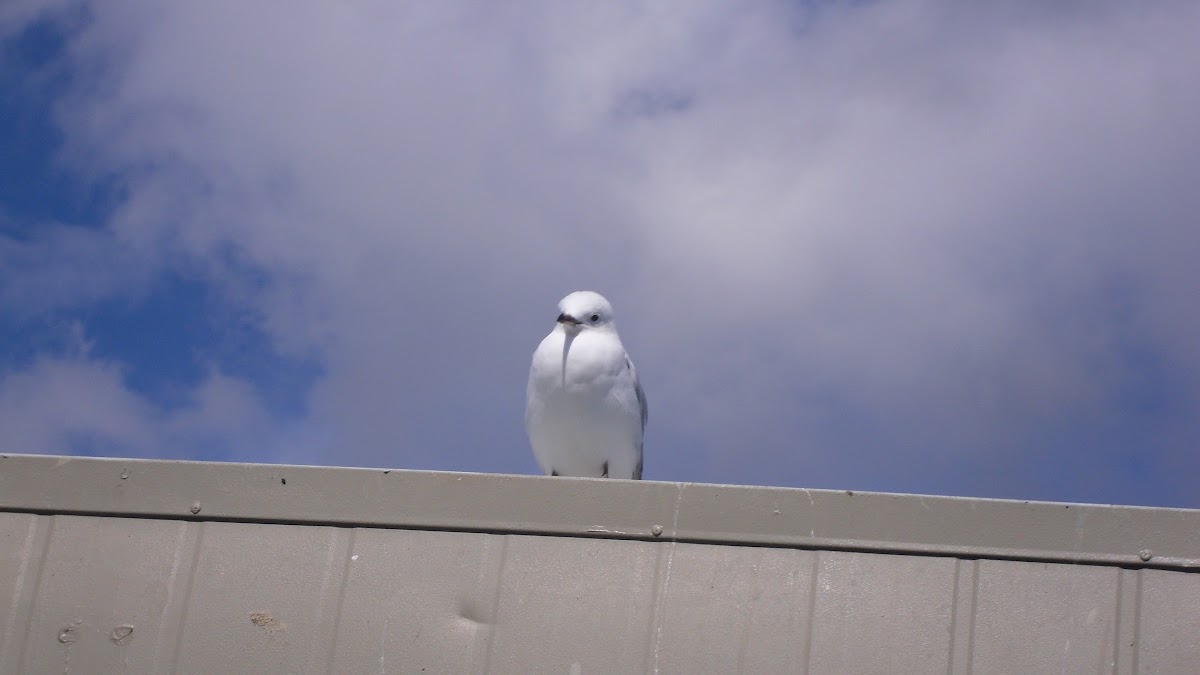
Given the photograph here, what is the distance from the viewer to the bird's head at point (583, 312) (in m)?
6.62

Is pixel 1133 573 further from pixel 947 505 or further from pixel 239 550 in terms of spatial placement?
pixel 239 550

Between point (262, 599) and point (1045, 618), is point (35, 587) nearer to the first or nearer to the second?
point (262, 599)

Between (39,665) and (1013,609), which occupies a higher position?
(1013,609)

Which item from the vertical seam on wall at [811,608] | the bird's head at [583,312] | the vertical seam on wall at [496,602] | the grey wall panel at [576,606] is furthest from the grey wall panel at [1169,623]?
the bird's head at [583,312]

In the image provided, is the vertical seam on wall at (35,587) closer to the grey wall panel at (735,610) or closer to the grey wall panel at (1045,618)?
the grey wall panel at (735,610)

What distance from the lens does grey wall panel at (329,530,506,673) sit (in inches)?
148

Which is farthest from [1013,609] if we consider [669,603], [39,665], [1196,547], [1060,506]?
[39,665]

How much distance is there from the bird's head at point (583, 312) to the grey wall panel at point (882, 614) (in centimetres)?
310

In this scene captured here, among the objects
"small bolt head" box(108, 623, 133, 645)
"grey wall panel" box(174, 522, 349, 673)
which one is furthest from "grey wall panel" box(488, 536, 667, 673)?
"small bolt head" box(108, 623, 133, 645)

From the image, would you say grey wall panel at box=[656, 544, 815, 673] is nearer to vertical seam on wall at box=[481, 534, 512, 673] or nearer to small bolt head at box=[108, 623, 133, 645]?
vertical seam on wall at box=[481, 534, 512, 673]

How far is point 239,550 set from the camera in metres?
3.97

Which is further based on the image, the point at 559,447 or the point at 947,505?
the point at 559,447

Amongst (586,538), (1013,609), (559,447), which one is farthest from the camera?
(559,447)

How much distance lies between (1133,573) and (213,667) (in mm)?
2800
